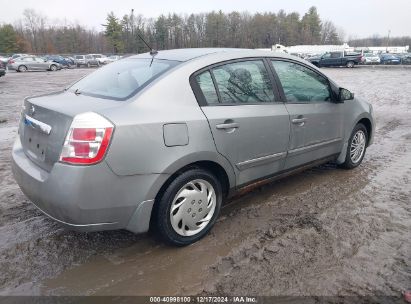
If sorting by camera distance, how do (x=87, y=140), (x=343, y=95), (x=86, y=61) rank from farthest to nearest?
(x=86, y=61)
(x=343, y=95)
(x=87, y=140)

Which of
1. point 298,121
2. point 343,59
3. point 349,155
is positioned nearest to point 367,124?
point 349,155

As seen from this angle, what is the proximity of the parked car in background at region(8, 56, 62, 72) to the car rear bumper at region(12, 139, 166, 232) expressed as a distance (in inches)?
1352

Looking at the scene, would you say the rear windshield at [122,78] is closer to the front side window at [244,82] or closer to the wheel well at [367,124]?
the front side window at [244,82]

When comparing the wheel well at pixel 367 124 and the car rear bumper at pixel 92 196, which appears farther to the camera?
the wheel well at pixel 367 124

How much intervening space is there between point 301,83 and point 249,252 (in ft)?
6.65

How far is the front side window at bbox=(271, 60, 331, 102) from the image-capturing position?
3.74 metres

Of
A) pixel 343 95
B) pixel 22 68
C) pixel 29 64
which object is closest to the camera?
pixel 343 95

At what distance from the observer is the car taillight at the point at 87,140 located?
7.98 feet

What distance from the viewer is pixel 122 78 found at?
324cm

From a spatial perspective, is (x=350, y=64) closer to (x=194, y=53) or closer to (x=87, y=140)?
(x=194, y=53)

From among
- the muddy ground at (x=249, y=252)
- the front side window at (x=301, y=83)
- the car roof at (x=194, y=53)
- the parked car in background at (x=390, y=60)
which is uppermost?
the car roof at (x=194, y=53)

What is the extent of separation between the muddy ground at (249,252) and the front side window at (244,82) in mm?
1188

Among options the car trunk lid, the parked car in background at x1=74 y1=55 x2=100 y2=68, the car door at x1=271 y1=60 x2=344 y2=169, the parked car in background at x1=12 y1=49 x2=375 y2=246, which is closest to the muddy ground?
the parked car in background at x1=12 y1=49 x2=375 y2=246

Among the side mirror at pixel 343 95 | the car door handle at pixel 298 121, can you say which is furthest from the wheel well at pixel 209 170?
the side mirror at pixel 343 95
